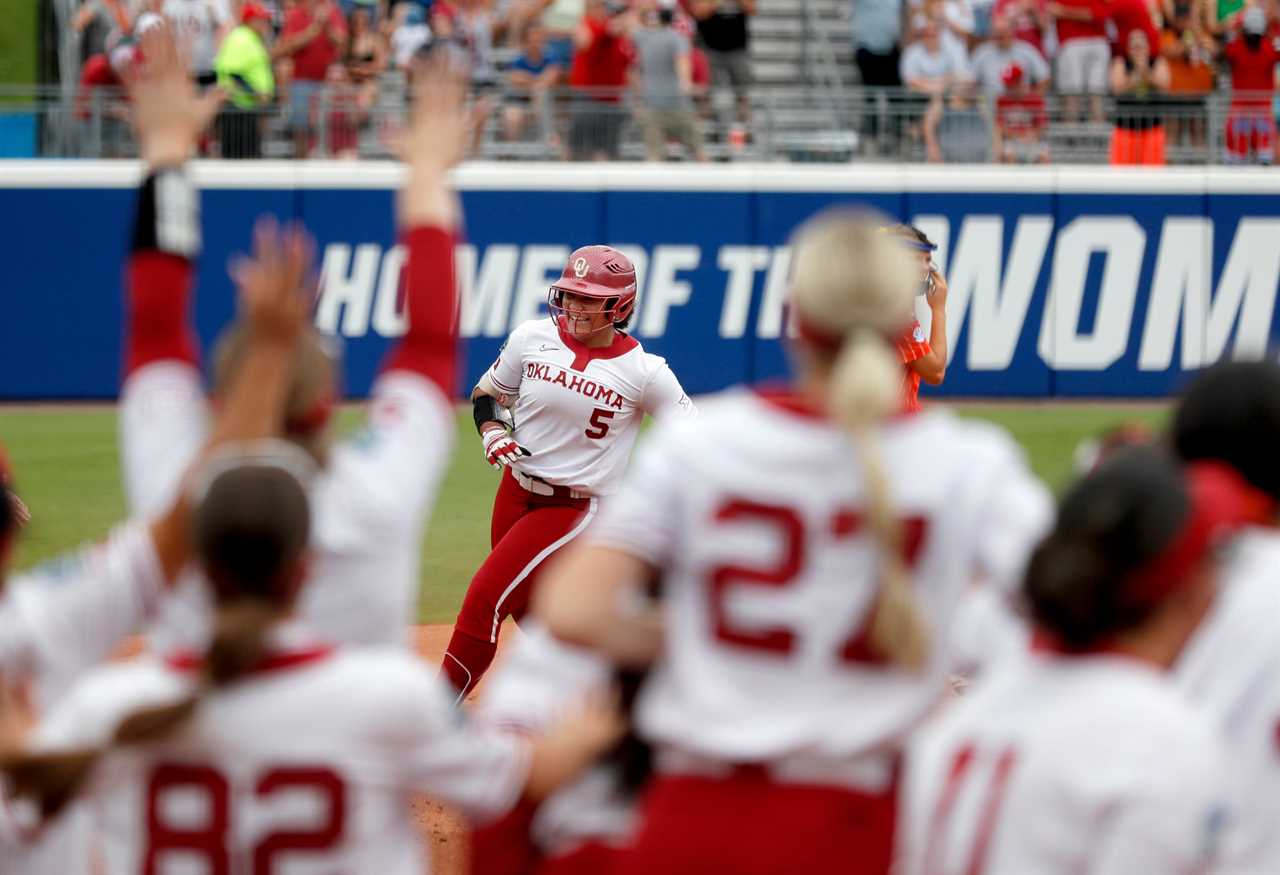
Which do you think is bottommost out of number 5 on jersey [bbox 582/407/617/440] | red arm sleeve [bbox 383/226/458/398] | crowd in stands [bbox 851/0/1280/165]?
number 5 on jersey [bbox 582/407/617/440]

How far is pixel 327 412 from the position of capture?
368 cm

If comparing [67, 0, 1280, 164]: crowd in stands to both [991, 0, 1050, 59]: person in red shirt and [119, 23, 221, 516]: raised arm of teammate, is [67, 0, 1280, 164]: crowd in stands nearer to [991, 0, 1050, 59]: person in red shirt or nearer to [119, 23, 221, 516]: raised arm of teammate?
[991, 0, 1050, 59]: person in red shirt

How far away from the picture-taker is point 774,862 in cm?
Result: 317

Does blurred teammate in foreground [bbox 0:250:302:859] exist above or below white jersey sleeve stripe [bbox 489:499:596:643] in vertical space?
above

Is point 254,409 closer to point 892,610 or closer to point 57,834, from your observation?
point 57,834

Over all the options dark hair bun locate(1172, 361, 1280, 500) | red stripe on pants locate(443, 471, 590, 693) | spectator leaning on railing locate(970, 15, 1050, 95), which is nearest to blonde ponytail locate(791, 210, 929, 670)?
dark hair bun locate(1172, 361, 1280, 500)

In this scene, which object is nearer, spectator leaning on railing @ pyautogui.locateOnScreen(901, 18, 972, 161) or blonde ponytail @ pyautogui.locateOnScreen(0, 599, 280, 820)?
blonde ponytail @ pyautogui.locateOnScreen(0, 599, 280, 820)

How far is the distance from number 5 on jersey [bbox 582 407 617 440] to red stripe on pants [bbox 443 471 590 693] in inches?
11.5

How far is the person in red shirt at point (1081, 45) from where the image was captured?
19578mm

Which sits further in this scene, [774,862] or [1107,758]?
[774,862]

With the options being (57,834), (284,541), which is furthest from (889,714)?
(57,834)

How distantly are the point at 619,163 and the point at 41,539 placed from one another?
320 inches

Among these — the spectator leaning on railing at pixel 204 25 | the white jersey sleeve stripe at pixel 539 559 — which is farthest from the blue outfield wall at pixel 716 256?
the white jersey sleeve stripe at pixel 539 559

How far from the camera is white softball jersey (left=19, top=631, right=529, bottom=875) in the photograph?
301 cm
